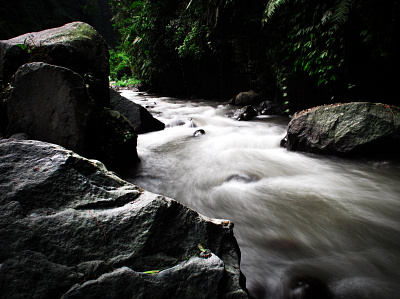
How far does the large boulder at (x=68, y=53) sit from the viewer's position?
337 cm

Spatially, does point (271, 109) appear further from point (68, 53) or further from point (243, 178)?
point (68, 53)

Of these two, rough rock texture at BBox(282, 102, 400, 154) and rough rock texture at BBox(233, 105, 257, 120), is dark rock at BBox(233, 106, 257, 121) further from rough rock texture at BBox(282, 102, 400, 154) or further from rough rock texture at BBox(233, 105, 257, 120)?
rough rock texture at BBox(282, 102, 400, 154)

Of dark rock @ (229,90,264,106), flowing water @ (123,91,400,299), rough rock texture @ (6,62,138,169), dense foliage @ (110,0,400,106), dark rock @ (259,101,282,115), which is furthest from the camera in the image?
dark rock @ (229,90,264,106)

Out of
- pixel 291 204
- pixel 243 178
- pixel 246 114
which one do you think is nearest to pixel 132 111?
pixel 243 178

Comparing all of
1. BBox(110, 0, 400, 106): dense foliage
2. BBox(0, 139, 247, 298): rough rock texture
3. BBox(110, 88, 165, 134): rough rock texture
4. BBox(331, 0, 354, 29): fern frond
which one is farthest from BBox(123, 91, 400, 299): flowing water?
BBox(331, 0, 354, 29): fern frond

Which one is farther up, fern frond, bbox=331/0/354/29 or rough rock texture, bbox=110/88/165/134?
fern frond, bbox=331/0/354/29

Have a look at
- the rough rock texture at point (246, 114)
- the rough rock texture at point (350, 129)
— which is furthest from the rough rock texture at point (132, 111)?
the rough rock texture at point (350, 129)

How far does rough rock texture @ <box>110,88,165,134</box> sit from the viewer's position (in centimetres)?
503

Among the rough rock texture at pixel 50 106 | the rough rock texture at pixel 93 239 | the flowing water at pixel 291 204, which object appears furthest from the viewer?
the rough rock texture at pixel 50 106

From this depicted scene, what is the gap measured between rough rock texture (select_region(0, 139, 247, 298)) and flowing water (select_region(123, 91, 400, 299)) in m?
0.86

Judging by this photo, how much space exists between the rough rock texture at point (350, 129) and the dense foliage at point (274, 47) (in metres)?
1.24

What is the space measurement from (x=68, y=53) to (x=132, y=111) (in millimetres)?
1886

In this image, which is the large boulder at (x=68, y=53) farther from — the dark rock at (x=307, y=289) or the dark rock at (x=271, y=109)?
the dark rock at (x=271, y=109)

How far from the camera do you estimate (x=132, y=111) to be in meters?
5.11
